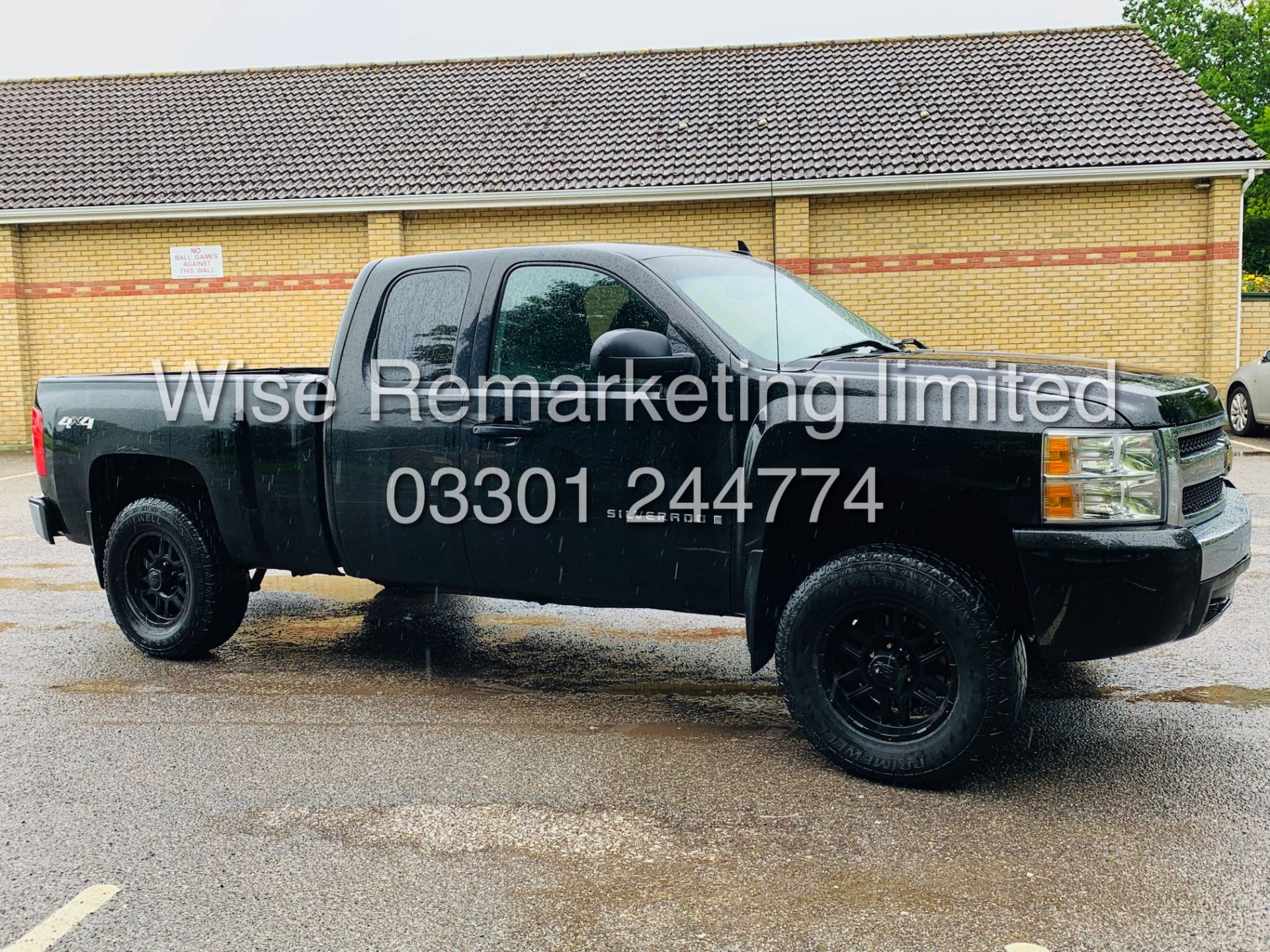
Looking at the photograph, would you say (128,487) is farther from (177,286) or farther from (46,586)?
(177,286)

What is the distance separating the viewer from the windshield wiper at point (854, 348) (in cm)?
479

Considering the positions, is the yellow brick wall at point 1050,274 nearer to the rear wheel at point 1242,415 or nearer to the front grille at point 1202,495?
the rear wheel at point 1242,415

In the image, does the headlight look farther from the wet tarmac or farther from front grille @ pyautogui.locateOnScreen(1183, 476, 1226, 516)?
the wet tarmac

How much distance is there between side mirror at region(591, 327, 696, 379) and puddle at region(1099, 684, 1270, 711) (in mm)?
2431

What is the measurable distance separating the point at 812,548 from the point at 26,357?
18389mm

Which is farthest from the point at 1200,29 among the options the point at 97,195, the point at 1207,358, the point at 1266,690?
the point at 1266,690

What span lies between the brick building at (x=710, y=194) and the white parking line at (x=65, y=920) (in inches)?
577

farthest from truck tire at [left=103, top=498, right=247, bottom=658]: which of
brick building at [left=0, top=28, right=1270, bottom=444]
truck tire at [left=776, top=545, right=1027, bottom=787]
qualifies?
brick building at [left=0, top=28, right=1270, bottom=444]

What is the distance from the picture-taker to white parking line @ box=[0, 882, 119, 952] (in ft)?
10.1

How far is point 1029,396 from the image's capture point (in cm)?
392

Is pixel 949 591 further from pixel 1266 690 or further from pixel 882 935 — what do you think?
pixel 1266 690

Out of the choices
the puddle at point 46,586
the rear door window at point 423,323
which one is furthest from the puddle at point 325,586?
the rear door window at point 423,323

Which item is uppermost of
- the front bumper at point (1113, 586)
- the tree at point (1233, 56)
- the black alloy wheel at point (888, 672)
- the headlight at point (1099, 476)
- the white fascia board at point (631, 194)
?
the tree at point (1233, 56)

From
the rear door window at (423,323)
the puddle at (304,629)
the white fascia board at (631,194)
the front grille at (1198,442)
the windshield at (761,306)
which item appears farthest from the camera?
the white fascia board at (631,194)
